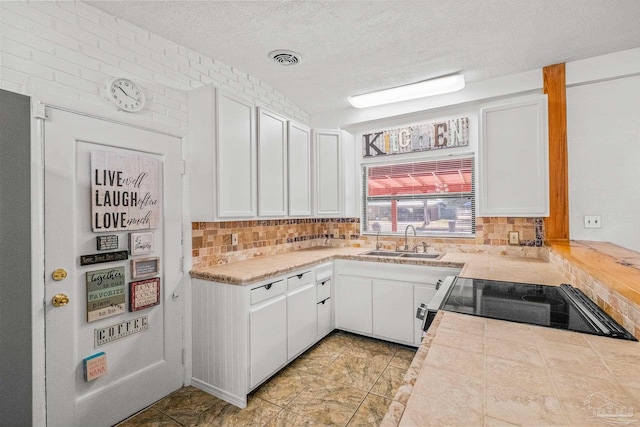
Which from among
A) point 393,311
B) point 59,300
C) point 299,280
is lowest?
point 393,311

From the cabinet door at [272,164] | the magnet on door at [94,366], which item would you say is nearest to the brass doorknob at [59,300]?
the magnet on door at [94,366]

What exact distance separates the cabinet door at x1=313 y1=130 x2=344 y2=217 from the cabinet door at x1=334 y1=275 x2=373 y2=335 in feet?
2.84

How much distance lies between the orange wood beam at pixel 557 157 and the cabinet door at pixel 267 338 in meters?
2.54

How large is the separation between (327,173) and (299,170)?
461 mm

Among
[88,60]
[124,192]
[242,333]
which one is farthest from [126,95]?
[242,333]

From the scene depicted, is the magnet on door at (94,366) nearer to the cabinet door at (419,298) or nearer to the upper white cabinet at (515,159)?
the cabinet door at (419,298)

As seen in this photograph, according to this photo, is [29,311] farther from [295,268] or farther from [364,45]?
[364,45]

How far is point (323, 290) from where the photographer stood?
3102 mm

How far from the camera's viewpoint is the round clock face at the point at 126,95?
6.41 feet

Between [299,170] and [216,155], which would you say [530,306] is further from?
[299,170]

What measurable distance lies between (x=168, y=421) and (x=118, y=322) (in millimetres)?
727

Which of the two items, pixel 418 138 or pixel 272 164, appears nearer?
pixel 272 164

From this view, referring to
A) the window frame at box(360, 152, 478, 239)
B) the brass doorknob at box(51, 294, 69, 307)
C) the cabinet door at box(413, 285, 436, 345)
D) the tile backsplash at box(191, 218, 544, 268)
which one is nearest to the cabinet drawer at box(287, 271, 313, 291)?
the tile backsplash at box(191, 218, 544, 268)

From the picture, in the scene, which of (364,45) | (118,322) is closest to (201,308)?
(118,322)
